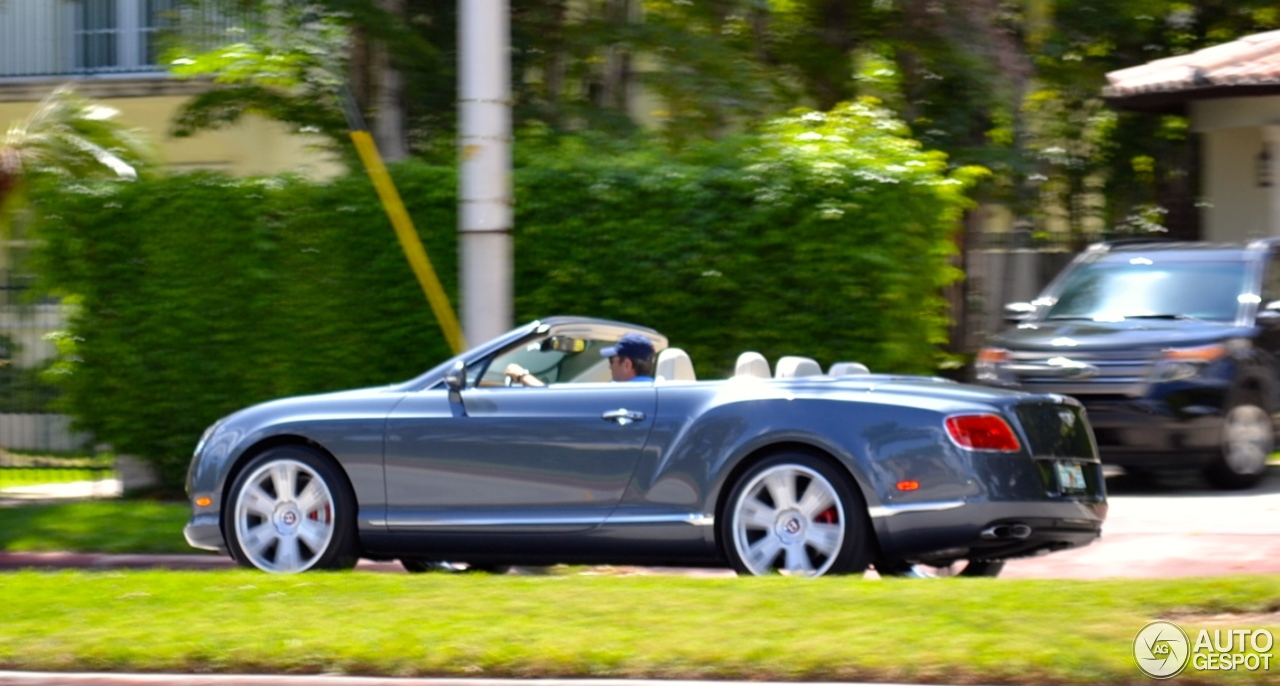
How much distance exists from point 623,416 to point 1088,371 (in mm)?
5493

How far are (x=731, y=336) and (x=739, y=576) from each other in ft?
15.8

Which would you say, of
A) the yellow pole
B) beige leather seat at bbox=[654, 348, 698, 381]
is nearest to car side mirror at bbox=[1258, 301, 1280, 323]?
the yellow pole

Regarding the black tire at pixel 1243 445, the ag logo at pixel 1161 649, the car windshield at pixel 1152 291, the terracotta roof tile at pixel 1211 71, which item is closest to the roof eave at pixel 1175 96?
the terracotta roof tile at pixel 1211 71

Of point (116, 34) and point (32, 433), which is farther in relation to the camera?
point (116, 34)

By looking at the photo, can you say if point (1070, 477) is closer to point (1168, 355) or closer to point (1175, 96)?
point (1168, 355)

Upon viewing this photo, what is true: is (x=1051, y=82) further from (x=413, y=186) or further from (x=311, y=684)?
(x=311, y=684)

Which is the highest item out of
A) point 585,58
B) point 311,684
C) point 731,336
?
point 585,58

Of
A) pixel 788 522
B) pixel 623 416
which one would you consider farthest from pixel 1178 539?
pixel 623 416

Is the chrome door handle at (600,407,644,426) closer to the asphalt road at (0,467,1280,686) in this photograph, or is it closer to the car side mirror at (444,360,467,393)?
the car side mirror at (444,360,467,393)

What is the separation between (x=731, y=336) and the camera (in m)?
12.9

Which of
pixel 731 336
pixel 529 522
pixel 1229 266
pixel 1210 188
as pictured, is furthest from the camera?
pixel 1210 188

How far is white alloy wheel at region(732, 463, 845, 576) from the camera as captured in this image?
8.30 m

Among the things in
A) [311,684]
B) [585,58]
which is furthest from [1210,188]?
[311,684]

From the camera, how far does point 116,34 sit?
22188 mm
